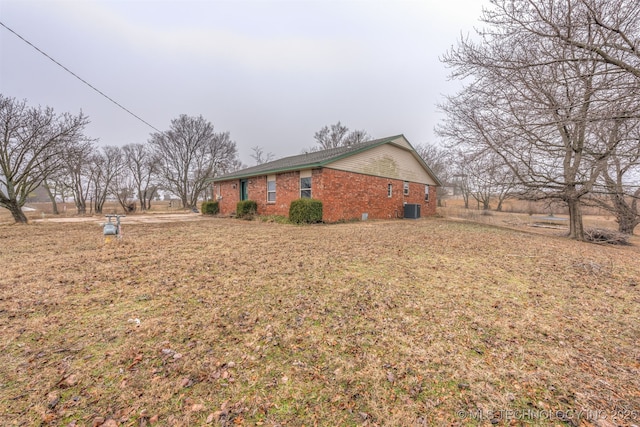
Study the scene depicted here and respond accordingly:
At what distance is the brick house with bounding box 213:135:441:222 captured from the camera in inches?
464

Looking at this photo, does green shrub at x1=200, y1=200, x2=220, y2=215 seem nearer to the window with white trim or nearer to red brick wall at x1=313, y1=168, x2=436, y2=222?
the window with white trim

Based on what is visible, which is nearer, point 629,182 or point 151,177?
point 629,182

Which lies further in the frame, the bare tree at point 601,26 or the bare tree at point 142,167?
the bare tree at point 142,167

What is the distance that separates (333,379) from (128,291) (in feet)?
10.1

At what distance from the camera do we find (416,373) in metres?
1.86

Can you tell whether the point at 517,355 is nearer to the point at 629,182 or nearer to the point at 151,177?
the point at 629,182

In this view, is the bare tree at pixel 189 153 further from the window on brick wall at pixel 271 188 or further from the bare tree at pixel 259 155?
the window on brick wall at pixel 271 188

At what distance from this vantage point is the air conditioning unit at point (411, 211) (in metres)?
15.3

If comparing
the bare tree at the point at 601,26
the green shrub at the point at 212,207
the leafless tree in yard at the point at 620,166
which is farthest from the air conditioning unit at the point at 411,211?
the green shrub at the point at 212,207

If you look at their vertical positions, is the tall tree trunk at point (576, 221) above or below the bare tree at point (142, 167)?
below

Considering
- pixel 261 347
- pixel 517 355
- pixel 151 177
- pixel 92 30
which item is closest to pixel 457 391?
pixel 517 355

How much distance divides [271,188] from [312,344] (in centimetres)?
1230

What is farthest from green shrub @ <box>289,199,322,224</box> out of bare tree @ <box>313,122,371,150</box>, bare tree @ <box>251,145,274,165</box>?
bare tree @ <box>251,145,274,165</box>

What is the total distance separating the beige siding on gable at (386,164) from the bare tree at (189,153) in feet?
72.4
